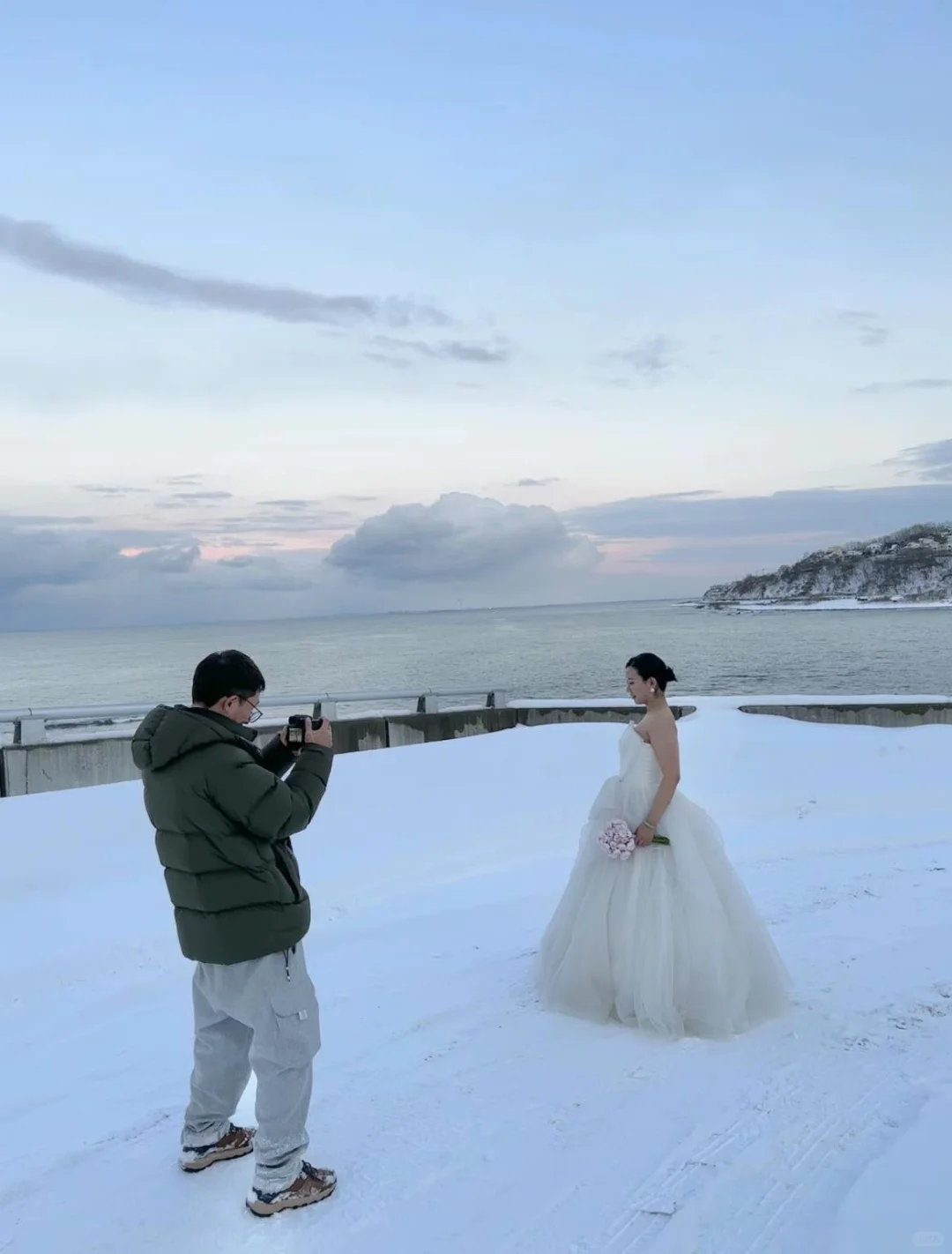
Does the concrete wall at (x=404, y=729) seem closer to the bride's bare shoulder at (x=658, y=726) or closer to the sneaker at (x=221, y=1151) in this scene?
the bride's bare shoulder at (x=658, y=726)

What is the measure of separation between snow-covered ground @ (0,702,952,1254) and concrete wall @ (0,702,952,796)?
6.00 feet

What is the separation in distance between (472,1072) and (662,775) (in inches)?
69.4

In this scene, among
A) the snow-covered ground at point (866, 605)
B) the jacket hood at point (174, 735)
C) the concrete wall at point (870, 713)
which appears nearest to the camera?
the jacket hood at point (174, 735)

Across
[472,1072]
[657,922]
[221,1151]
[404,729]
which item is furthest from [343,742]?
[221,1151]

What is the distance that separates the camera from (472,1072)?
4.27m

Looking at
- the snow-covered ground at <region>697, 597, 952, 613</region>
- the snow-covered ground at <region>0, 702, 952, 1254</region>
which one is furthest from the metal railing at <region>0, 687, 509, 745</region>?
the snow-covered ground at <region>697, 597, 952, 613</region>

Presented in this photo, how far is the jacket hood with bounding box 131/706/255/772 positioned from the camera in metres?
3.02

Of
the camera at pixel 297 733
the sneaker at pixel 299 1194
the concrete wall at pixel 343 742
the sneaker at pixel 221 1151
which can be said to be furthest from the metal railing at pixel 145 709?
the sneaker at pixel 299 1194

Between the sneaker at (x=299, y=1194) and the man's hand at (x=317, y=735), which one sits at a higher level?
the man's hand at (x=317, y=735)

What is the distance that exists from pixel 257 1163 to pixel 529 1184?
0.99 meters

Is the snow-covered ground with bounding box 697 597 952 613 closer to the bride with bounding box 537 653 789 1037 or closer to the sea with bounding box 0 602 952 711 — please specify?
the sea with bounding box 0 602 952 711

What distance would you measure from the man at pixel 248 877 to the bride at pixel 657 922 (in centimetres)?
189

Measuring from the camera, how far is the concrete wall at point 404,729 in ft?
32.0

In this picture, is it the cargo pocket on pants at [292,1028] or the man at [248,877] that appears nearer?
the man at [248,877]
